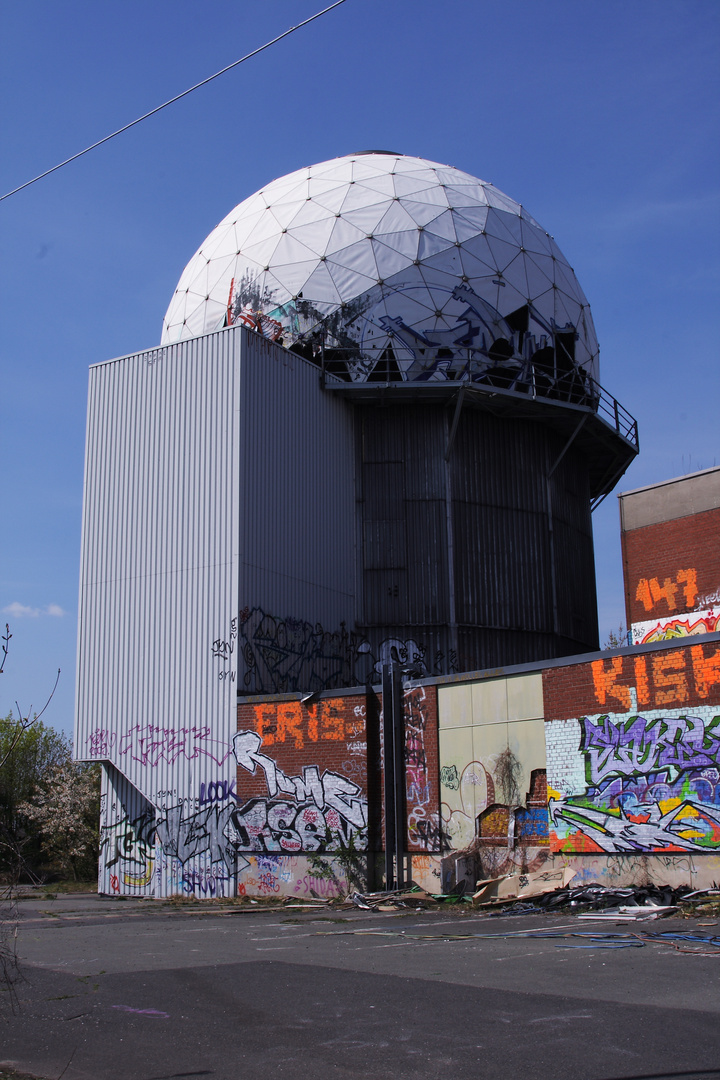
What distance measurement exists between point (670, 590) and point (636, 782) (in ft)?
28.1

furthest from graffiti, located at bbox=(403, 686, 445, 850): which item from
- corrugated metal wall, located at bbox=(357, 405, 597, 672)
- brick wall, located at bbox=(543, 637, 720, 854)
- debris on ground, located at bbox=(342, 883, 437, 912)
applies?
corrugated metal wall, located at bbox=(357, 405, 597, 672)

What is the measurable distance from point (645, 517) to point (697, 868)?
35.3 feet

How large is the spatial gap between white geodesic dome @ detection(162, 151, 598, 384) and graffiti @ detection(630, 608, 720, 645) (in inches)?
288

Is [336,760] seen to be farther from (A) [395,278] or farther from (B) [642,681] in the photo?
(A) [395,278]

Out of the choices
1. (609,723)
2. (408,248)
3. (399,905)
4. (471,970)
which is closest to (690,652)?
(609,723)

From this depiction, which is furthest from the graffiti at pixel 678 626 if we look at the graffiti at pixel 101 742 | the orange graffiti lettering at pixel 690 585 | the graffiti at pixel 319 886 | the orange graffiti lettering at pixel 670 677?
the graffiti at pixel 101 742

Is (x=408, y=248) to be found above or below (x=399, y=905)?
above

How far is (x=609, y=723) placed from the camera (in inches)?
602

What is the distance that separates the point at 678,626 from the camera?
874 inches

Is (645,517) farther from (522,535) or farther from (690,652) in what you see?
(690,652)

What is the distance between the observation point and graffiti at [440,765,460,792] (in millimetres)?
17297

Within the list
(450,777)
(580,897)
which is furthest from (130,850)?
(580,897)

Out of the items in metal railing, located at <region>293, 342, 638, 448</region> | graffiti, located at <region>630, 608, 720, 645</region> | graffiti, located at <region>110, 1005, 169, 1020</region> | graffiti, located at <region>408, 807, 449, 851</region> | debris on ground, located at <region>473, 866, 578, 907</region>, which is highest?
metal railing, located at <region>293, 342, 638, 448</region>

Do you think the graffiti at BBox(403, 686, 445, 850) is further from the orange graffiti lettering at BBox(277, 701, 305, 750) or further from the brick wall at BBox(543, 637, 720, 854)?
the brick wall at BBox(543, 637, 720, 854)
